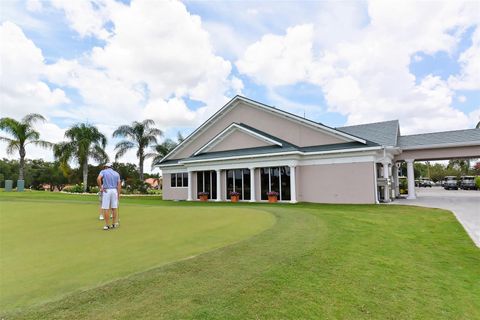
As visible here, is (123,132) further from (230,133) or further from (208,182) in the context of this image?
(230,133)

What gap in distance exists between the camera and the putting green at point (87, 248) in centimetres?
363

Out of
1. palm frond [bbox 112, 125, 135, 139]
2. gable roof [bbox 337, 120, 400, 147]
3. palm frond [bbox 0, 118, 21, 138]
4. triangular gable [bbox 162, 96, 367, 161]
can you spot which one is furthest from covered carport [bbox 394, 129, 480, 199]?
palm frond [bbox 0, 118, 21, 138]

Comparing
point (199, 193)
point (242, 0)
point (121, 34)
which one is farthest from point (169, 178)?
point (242, 0)

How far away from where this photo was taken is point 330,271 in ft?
14.8

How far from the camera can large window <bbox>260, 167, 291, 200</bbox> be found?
19922 mm

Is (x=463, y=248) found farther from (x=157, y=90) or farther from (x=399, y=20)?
(x=157, y=90)

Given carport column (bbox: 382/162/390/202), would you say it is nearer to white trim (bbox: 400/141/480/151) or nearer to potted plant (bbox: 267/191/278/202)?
white trim (bbox: 400/141/480/151)

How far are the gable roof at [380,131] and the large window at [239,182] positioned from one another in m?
9.76

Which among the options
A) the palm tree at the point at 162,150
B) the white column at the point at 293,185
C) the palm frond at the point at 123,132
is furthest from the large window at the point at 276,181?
the palm frond at the point at 123,132

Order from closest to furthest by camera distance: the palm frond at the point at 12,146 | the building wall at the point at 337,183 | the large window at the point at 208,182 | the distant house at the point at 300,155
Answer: the building wall at the point at 337,183
the distant house at the point at 300,155
the large window at the point at 208,182
the palm frond at the point at 12,146

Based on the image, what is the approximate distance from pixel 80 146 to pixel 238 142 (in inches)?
835

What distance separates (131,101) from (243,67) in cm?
1029

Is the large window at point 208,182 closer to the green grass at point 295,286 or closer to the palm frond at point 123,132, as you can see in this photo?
the palm frond at point 123,132

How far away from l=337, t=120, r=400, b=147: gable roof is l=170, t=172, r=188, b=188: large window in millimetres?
15247
